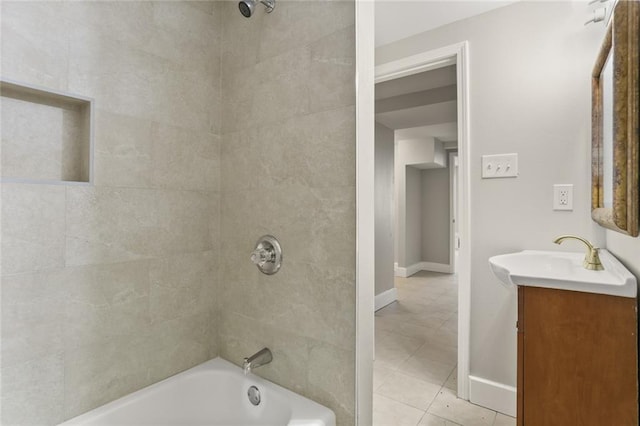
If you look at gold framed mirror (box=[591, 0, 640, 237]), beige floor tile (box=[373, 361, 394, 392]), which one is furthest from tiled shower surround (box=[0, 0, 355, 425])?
beige floor tile (box=[373, 361, 394, 392])

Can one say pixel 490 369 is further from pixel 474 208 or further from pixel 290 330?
pixel 290 330

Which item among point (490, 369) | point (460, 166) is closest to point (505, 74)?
point (460, 166)

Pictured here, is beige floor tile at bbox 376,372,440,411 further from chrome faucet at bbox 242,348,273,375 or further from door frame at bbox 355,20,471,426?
chrome faucet at bbox 242,348,273,375

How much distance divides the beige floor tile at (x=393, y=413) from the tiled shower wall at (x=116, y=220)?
1010mm

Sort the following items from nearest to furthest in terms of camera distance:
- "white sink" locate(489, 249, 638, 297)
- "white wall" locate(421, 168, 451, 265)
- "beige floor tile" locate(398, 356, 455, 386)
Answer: "white sink" locate(489, 249, 638, 297) < "beige floor tile" locate(398, 356, 455, 386) < "white wall" locate(421, 168, 451, 265)

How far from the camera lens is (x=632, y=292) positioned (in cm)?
93

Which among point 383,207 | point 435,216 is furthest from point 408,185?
point 383,207

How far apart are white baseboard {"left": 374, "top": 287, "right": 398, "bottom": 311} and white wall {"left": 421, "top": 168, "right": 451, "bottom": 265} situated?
7.13 feet

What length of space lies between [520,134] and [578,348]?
1187 mm

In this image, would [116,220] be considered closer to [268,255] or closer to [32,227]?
[32,227]

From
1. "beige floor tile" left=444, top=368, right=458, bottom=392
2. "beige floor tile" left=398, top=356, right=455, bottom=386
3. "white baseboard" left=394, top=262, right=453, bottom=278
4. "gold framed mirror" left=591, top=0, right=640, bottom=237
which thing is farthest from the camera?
"white baseboard" left=394, top=262, right=453, bottom=278

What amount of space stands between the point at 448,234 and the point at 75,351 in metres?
5.64

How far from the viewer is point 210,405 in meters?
1.33

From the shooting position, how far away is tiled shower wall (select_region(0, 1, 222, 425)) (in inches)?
38.2
